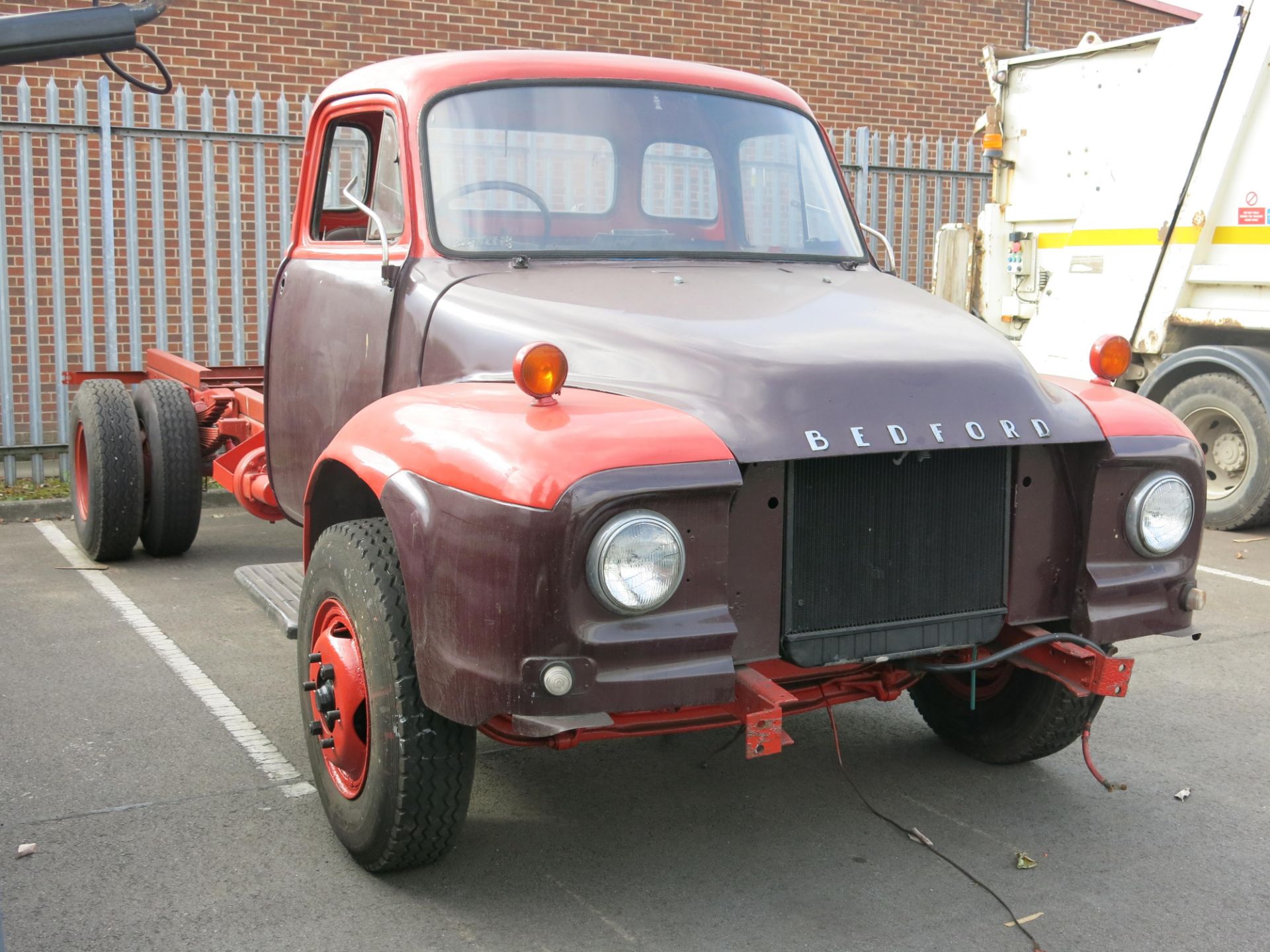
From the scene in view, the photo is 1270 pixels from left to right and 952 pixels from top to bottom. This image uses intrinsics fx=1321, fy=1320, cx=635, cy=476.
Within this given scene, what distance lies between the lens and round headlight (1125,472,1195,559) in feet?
11.1

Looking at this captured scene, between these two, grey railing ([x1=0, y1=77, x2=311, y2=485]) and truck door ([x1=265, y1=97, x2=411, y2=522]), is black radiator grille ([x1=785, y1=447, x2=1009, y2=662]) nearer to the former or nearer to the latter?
truck door ([x1=265, y1=97, x2=411, y2=522])

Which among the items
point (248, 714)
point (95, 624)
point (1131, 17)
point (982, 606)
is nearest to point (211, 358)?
point (95, 624)

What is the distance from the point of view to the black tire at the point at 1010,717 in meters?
3.85

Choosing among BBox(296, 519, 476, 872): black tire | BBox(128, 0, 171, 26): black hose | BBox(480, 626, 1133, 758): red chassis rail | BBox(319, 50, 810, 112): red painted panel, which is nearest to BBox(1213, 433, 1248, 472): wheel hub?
BBox(319, 50, 810, 112): red painted panel

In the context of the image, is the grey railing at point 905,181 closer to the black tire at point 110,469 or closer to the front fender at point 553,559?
the black tire at point 110,469

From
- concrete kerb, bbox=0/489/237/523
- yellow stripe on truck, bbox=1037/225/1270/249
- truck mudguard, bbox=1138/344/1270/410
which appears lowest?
concrete kerb, bbox=0/489/237/523

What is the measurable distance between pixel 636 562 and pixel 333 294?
2126 millimetres

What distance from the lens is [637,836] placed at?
3613 mm

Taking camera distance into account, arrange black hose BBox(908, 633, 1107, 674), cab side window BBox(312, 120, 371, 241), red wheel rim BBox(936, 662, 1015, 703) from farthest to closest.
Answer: cab side window BBox(312, 120, 371, 241) < red wheel rim BBox(936, 662, 1015, 703) < black hose BBox(908, 633, 1107, 674)

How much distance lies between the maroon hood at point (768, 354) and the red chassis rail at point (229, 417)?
212 cm

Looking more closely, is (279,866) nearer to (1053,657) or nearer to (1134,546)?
(1053,657)

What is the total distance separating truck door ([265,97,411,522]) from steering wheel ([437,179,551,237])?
158mm

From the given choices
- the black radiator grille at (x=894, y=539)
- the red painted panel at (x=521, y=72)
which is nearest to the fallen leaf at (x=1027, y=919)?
the black radiator grille at (x=894, y=539)

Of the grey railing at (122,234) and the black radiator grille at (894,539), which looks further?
the grey railing at (122,234)
